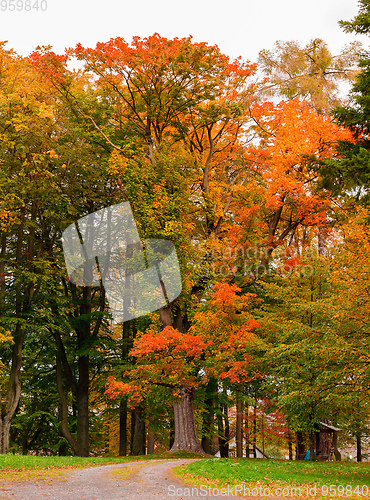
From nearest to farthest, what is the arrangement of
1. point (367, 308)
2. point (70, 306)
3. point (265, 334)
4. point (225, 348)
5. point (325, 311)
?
point (367, 308)
point (325, 311)
point (225, 348)
point (265, 334)
point (70, 306)

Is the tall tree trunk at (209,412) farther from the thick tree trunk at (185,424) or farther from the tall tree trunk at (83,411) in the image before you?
the tall tree trunk at (83,411)

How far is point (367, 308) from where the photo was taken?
10.6 m

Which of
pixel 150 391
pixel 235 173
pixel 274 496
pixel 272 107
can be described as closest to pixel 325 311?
pixel 274 496

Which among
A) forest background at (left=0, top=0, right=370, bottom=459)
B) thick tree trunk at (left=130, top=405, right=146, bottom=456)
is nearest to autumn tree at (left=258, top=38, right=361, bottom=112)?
forest background at (left=0, top=0, right=370, bottom=459)

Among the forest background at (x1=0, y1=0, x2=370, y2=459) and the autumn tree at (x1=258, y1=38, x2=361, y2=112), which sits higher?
the autumn tree at (x1=258, y1=38, x2=361, y2=112)

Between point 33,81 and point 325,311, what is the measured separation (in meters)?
14.7

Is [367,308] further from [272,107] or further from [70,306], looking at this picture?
[70,306]

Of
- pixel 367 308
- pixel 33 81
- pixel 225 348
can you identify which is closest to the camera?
pixel 367 308

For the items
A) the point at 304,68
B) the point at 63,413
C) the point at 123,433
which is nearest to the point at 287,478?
the point at 63,413

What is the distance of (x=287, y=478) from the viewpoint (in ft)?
34.6

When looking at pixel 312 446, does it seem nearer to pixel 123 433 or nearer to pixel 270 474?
pixel 270 474

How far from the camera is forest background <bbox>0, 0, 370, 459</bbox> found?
15.6m

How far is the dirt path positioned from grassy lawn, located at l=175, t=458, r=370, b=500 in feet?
2.60

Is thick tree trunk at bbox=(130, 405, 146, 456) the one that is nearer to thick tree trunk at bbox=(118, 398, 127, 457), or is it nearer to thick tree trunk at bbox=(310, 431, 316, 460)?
thick tree trunk at bbox=(118, 398, 127, 457)
